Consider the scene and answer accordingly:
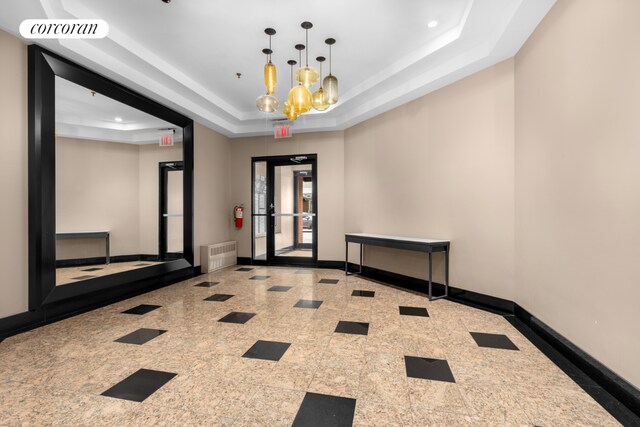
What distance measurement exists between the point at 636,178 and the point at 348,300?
2.81 m

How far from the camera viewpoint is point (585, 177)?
2.06 meters

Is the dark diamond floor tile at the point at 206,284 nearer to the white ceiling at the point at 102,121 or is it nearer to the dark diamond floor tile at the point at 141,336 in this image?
the dark diamond floor tile at the point at 141,336

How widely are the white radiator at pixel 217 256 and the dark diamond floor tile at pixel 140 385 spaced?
356cm

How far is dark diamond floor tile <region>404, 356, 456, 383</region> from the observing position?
74.7 inches

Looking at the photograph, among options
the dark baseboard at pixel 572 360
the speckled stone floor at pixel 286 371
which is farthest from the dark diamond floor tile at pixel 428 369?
the dark baseboard at pixel 572 360

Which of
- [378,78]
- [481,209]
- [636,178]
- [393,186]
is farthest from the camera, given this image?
[393,186]

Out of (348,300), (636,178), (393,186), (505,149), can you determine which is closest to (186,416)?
(348,300)

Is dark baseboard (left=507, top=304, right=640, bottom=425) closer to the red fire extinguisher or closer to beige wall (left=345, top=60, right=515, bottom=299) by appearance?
beige wall (left=345, top=60, right=515, bottom=299)

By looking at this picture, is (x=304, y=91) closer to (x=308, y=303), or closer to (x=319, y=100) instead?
(x=319, y=100)

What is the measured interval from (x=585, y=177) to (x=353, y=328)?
85.3 inches

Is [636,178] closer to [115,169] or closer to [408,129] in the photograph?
[408,129]

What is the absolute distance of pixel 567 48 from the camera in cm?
226

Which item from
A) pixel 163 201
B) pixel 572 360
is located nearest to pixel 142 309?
pixel 163 201

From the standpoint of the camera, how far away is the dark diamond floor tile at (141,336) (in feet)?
8.14
